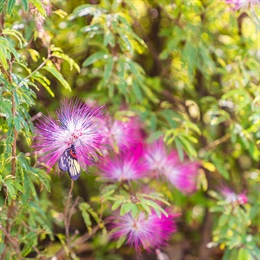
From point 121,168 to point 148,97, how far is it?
0.58 meters

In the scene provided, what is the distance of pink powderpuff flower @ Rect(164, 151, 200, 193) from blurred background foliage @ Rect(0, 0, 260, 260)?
0.24ft

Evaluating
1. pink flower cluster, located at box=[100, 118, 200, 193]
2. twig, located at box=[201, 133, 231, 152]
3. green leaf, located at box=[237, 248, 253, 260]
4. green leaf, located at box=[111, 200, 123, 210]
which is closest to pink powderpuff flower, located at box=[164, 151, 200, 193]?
pink flower cluster, located at box=[100, 118, 200, 193]

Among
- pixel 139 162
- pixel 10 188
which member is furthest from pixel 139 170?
pixel 10 188

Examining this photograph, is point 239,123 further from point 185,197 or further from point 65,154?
point 65,154

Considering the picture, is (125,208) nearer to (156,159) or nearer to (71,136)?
(71,136)

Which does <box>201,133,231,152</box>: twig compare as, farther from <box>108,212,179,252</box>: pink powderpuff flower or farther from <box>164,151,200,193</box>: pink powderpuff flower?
<box>108,212,179,252</box>: pink powderpuff flower

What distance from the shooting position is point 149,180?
Answer: 2.33 meters

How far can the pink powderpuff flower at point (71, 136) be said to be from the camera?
1.58 metres

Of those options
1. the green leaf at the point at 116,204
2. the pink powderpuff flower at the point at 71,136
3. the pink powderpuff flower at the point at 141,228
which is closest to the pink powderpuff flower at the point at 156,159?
the pink powderpuff flower at the point at 141,228

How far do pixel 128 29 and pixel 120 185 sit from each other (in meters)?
0.56

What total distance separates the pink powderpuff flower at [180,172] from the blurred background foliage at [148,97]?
7 centimetres

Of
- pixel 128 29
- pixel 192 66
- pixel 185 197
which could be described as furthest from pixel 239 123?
pixel 128 29

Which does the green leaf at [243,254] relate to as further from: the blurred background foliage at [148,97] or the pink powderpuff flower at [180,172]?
the pink powderpuff flower at [180,172]

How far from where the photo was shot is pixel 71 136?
1.61 meters
